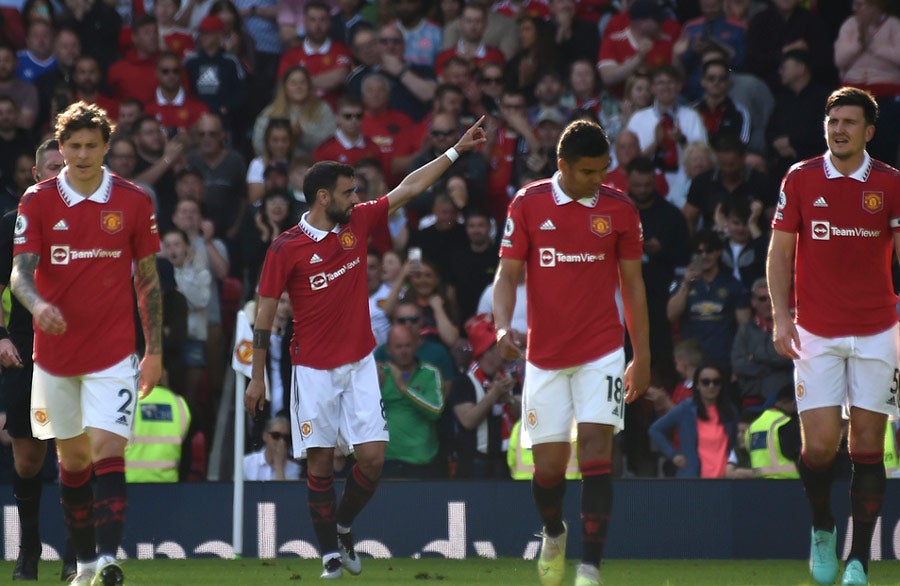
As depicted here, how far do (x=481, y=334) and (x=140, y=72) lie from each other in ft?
19.5

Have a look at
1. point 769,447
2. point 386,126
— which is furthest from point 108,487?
point 386,126

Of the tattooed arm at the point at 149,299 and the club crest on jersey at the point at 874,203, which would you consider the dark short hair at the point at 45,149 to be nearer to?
the tattooed arm at the point at 149,299

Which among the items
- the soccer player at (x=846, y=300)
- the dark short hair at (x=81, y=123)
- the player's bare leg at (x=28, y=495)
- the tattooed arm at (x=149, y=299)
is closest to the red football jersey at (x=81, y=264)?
the tattooed arm at (x=149, y=299)

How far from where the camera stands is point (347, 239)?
9.85m

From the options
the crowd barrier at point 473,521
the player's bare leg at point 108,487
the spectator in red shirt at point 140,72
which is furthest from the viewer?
the spectator in red shirt at point 140,72

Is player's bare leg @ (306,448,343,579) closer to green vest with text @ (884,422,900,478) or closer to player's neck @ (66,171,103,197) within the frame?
player's neck @ (66,171,103,197)

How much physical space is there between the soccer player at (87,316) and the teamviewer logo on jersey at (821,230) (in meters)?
3.80

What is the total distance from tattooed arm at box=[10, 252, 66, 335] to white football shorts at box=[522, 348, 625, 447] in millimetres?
2569

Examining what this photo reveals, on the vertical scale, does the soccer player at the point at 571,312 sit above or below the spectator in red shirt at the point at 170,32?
below

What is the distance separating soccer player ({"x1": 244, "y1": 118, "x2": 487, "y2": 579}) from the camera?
32.0 ft

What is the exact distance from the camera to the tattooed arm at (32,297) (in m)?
7.62

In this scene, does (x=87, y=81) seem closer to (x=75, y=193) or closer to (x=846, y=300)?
(x=75, y=193)

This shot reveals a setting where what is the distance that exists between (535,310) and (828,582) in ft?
7.72

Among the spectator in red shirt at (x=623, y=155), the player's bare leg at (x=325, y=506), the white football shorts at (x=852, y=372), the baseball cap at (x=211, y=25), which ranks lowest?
the player's bare leg at (x=325, y=506)
